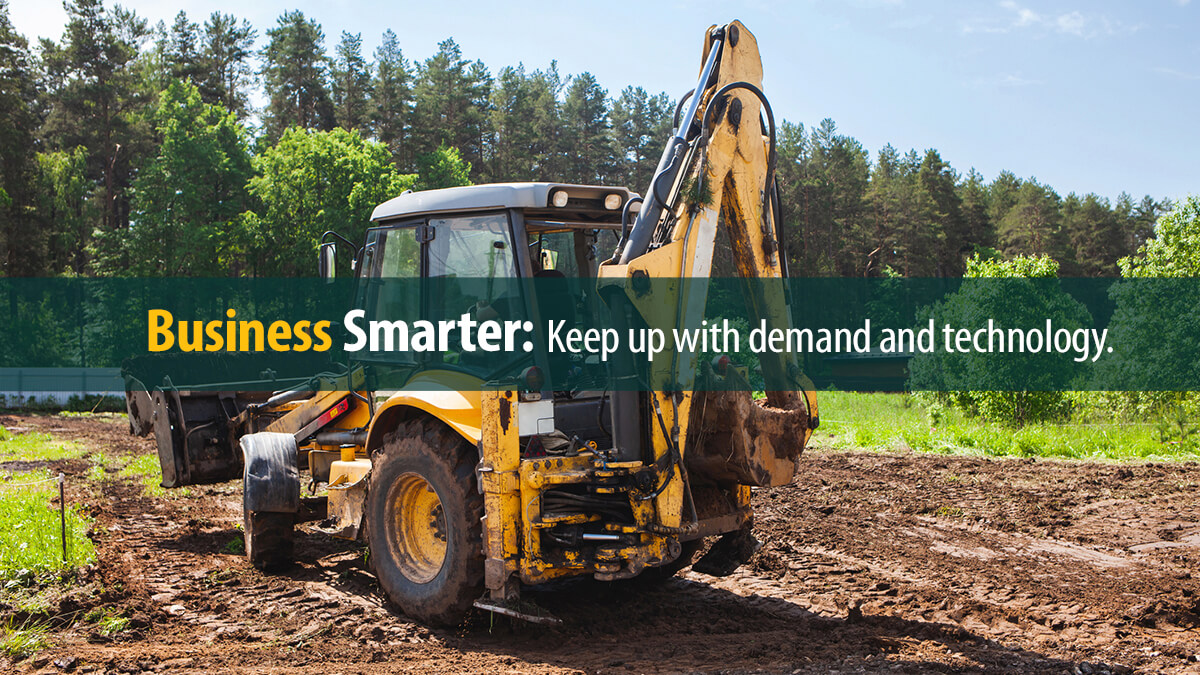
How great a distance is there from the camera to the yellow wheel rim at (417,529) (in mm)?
6188

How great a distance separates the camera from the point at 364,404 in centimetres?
787

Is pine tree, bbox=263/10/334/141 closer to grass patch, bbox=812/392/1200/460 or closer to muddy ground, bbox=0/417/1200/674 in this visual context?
grass patch, bbox=812/392/1200/460

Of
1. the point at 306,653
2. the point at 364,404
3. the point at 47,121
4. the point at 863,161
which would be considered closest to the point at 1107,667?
the point at 306,653

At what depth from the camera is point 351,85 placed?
51.9m

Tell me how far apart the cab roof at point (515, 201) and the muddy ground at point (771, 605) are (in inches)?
108

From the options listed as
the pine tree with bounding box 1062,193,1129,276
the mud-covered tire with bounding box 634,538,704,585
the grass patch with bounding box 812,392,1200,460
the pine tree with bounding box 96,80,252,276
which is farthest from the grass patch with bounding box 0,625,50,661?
the pine tree with bounding box 1062,193,1129,276

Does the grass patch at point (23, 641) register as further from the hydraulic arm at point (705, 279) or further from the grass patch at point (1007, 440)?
the grass patch at point (1007, 440)

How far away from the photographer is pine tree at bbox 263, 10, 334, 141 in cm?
5056

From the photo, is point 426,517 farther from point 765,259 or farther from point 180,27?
point 180,27

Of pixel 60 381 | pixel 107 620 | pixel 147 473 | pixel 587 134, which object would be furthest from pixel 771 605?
pixel 587 134

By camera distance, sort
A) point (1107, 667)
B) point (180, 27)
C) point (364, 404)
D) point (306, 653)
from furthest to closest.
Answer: point (180, 27)
point (364, 404)
point (306, 653)
point (1107, 667)

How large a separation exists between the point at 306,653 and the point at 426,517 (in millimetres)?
1140

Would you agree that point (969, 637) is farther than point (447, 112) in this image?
No

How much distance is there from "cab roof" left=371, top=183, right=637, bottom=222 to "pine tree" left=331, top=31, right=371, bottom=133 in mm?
46869
